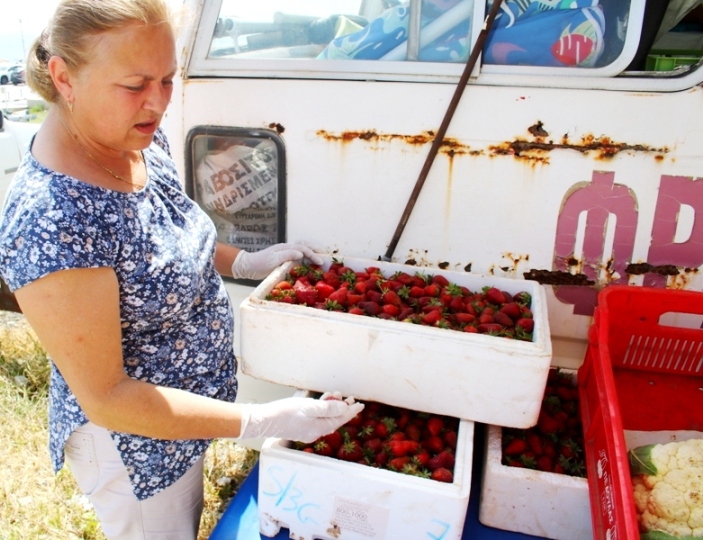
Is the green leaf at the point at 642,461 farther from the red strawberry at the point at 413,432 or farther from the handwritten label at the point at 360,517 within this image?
the handwritten label at the point at 360,517

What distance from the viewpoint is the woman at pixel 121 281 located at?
1.23 m

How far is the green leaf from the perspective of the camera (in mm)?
1608

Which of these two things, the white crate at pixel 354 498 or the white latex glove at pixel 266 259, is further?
the white latex glove at pixel 266 259

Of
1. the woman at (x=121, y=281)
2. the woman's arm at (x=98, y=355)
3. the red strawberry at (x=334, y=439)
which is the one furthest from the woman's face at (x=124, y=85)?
the red strawberry at (x=334, y=439)

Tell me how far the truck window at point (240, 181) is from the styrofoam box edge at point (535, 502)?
1.20 meters

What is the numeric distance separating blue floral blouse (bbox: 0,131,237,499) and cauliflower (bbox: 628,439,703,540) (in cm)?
123

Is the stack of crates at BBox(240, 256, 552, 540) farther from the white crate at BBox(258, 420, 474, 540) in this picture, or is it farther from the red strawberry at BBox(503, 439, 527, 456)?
the red strawberry at BBox(503, 439, 527, 456)

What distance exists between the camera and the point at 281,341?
180 cm

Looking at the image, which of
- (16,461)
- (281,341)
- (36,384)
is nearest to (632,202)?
(281,341)

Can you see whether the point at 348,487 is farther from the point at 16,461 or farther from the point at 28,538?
the point at 16,461

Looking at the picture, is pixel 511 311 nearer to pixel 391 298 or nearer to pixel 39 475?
pixel 391 298

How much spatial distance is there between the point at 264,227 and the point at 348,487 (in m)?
1.16

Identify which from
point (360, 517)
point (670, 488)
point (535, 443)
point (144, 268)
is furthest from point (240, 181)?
point (670, 488)

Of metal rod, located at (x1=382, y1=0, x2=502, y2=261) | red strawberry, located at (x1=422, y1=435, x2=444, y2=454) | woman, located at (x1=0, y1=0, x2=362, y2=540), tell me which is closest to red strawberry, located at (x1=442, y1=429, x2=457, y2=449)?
red strawberry, located at (x1=422, y1=435, x2=444, y2=454)
